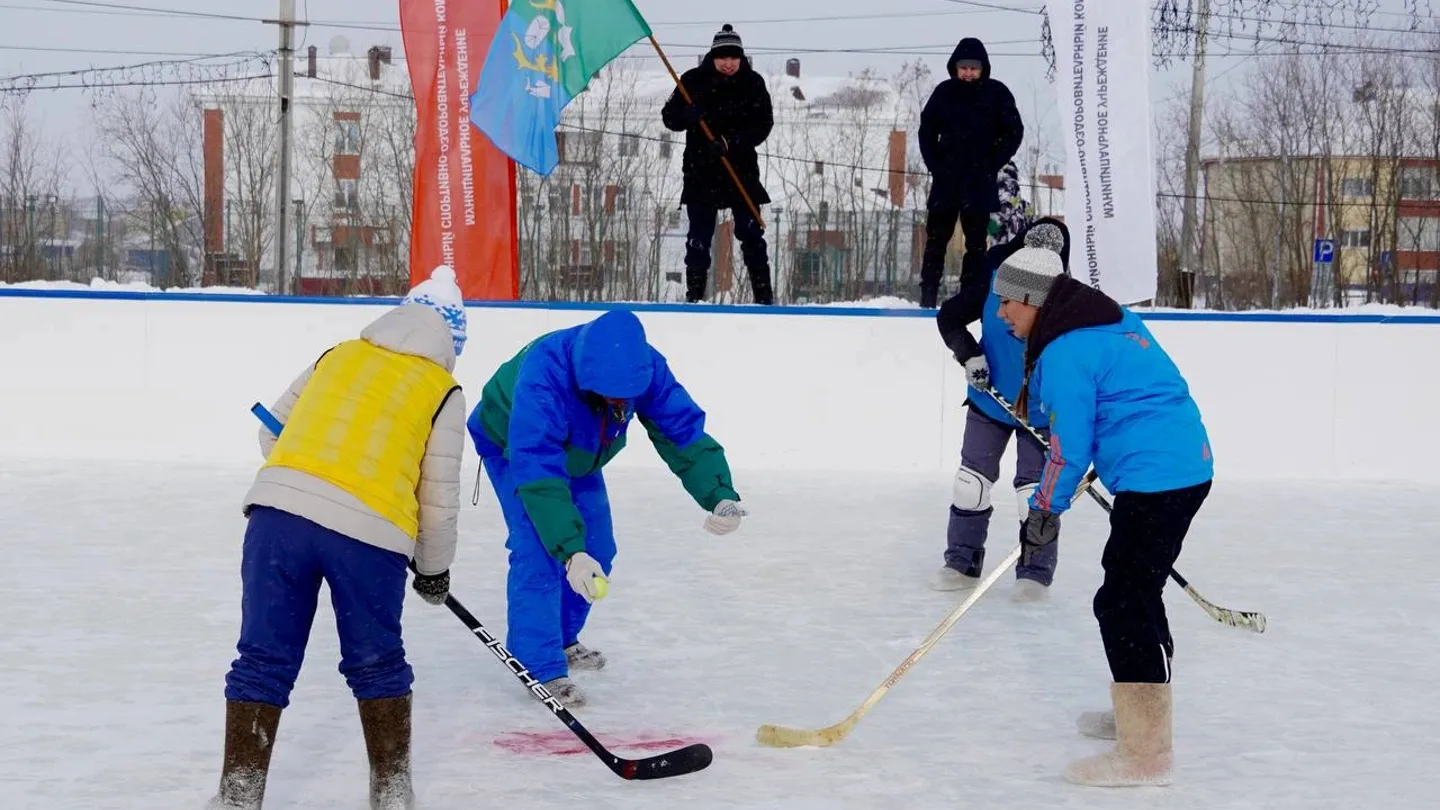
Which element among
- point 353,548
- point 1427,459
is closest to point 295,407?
point 353,548

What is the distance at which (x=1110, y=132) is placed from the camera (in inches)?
316

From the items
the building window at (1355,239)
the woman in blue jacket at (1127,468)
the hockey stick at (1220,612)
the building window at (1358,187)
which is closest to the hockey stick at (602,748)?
the woman in blue jacket at (1127,468)

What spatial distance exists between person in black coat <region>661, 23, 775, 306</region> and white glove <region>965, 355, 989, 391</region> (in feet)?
11.2

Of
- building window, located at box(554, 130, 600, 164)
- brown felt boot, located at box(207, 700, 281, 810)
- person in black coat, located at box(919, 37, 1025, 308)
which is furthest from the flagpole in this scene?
building window, located at box(554, 130, 600, 164)

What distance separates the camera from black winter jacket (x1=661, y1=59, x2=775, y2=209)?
835 cm

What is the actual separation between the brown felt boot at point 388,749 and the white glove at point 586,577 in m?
0.55

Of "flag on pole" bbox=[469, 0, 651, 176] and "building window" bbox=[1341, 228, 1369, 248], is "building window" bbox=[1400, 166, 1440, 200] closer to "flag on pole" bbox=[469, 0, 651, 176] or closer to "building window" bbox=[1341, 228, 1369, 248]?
→ "building window" bbox=[1341, 228, 1369, 248]

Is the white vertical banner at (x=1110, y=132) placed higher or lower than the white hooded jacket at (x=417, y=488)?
higher

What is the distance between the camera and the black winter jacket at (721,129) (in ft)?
27.4

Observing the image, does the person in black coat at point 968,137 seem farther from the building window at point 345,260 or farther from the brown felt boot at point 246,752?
the building window at point 345,260

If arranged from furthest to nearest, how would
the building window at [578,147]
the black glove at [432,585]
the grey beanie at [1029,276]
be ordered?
the building window at [578,147] → the grey beanie at [1029,276] → the black glove at [432,585]

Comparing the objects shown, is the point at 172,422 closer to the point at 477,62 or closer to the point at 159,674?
the point at 477,62

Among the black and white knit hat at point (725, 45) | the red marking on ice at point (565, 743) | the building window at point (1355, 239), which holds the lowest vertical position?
the red marking on ice at point (565, 743)

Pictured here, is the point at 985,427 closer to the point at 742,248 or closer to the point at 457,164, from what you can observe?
the point at 742,248
